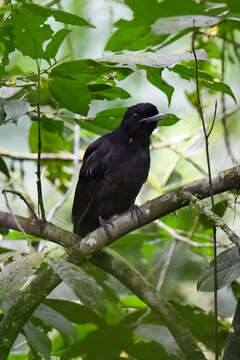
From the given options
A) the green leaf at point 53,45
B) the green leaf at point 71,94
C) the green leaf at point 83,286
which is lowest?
the green leaf at point 83,286

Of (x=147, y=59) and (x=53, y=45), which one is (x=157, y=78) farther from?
(x=53, y=45)

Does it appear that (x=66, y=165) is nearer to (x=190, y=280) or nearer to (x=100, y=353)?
(x=190, y=280)

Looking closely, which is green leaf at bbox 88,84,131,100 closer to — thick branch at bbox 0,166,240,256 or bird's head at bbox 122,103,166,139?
thick branch at bbox 0,166,240,256

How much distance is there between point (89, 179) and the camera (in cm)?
386

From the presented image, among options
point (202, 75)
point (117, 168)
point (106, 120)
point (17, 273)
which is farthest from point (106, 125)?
point (17, 273)

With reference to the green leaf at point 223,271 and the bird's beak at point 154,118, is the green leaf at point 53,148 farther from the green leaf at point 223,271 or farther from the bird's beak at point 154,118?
the green leaf at point 223,271

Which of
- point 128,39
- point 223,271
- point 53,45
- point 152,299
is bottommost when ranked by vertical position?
point 152,299

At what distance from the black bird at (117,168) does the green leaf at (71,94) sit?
4.16 ft

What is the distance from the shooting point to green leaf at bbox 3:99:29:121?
2197 mm

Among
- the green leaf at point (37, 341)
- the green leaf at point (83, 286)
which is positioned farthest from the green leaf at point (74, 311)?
the green leaf at point (83, 286)

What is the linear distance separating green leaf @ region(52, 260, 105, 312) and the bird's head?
2.09m

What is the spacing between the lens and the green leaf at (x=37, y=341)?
2.31m

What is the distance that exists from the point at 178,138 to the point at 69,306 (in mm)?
2210

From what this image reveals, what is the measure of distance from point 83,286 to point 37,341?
30.2 inches
